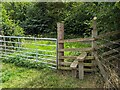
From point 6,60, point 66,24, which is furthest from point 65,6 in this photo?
point 6,60

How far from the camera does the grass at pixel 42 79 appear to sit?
16.8 ft

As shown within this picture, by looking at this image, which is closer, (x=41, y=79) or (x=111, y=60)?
(x=41, y=79)

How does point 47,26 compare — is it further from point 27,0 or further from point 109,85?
point 109,85

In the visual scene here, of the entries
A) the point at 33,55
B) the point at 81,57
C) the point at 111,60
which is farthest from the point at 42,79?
the point at 111,60

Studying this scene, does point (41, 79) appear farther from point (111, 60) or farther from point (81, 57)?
point (111, 60)

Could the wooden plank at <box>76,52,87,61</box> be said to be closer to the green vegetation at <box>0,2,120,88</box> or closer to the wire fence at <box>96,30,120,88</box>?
the wire fence at <box>96,30,120,88</box>

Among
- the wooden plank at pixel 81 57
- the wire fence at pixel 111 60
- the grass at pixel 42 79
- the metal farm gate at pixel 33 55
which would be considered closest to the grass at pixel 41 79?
the grass at pixel 42 79

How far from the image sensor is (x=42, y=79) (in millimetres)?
5434

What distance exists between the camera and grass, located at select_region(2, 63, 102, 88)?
511cm

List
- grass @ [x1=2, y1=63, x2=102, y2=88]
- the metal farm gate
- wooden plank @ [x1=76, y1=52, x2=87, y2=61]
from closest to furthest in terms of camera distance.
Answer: grass @ [x1=2, y1=63, x2=102, y2=88] → wooden plank @ [x1=76, y1=52, x2=87, y2=61] → the metal farm gate

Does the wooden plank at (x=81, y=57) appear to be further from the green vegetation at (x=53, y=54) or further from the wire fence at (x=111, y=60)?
the green vegetation at (x=53, y=54)

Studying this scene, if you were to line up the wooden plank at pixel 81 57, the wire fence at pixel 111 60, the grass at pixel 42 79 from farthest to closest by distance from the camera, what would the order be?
the wooden plank at pixel 81 57, the grass at pixel 42 79, the wire fence at pixel 111 60

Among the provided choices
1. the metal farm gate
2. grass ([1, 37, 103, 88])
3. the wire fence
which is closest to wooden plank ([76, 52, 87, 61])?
the wire fence

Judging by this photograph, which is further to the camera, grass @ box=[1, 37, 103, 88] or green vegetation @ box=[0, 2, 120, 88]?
green vegetation @ box=[0, 2, 120, 88]
